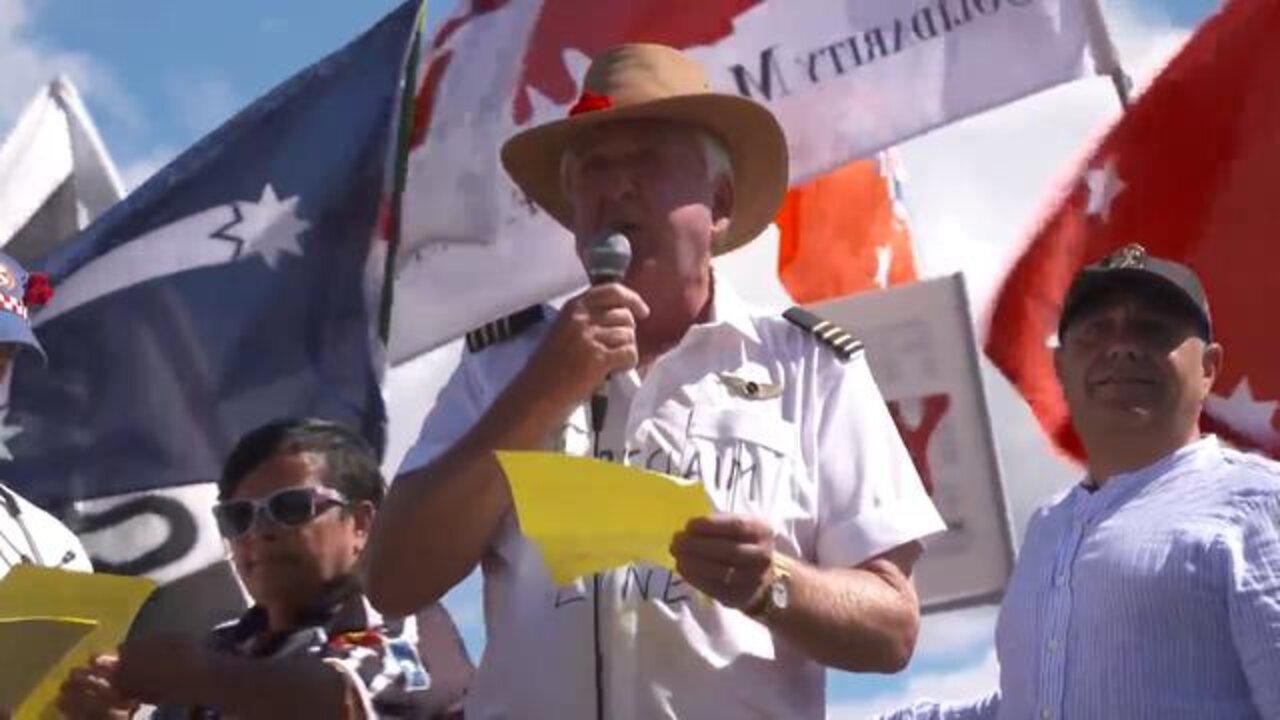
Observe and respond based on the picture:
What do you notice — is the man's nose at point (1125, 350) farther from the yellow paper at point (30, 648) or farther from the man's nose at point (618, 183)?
the yellow paper at point (30, 648)

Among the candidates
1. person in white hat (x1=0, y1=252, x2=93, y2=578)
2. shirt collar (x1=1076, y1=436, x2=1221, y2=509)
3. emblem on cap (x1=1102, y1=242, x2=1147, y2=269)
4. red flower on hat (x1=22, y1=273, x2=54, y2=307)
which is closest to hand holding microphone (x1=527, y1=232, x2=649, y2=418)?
shirt collar (x1=1076, y1=436, x2=1221, y2=509)

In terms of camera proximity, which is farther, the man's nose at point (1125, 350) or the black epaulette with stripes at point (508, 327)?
the man's nose at point (1125, 350)

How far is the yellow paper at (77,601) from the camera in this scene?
11.7 feet

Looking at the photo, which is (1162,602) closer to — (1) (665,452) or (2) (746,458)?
(2) (746,458)

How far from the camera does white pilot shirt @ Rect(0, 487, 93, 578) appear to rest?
477cm

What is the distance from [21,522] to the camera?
16.0ft

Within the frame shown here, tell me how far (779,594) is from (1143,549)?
832mm

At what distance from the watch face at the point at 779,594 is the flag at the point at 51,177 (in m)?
5.32

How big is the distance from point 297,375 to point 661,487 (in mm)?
4581

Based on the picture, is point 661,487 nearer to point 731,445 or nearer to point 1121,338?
point 731,445

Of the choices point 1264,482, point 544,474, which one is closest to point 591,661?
point 544,474

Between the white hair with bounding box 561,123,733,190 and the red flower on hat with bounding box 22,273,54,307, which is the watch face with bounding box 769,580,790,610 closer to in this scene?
the white hair with bounding box 561,123,733,190

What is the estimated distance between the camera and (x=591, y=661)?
10.9ft

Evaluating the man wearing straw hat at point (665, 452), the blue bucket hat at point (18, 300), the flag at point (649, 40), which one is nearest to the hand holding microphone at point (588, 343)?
the man wearing straw hat at point (665, 452)
